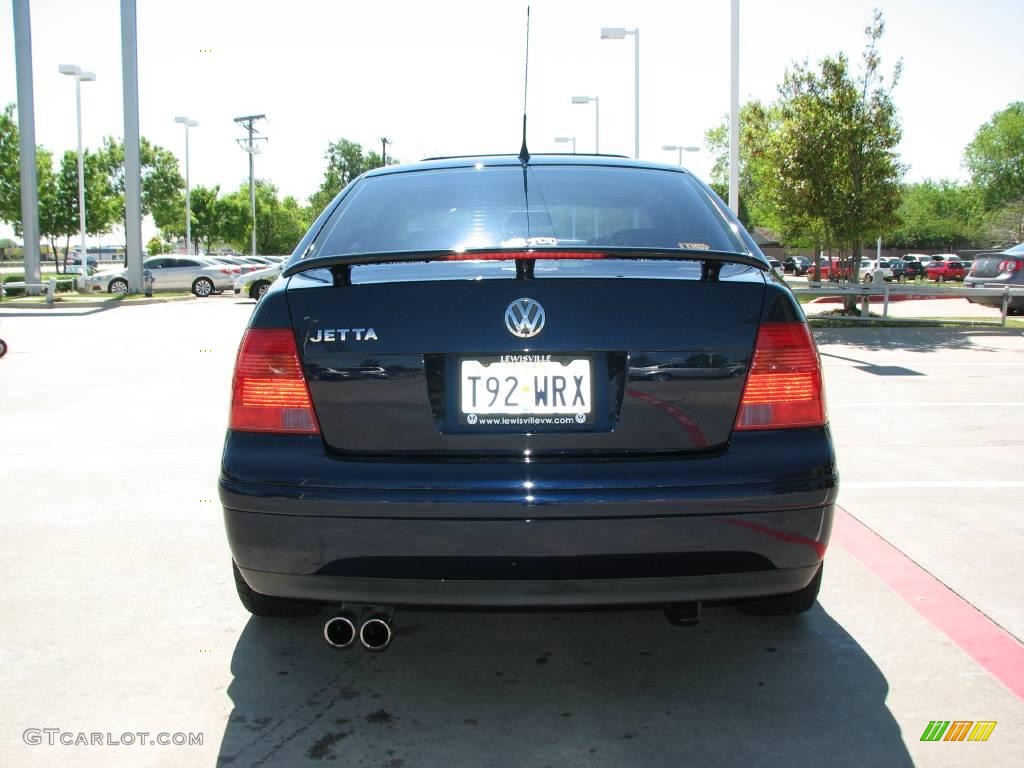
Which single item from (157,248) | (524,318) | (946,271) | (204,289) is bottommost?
(204,289)

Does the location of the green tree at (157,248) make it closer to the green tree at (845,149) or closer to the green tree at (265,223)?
the green tree at (265,223)

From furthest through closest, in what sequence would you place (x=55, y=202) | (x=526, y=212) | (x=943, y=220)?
1. (x=943, y=220)
2. (x=55, y=202)
3. (x=526, y=212)

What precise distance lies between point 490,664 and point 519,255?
1383 mm

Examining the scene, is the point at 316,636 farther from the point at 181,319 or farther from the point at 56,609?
the point at 181,319

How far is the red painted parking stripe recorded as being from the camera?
131 inches

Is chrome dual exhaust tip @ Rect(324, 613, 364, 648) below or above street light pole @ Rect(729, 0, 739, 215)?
below

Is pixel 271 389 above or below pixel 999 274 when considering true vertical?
below

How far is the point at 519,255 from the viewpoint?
2920 millimetres

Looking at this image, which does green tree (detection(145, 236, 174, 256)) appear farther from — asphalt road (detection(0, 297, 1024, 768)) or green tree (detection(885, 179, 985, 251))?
asphalt road (detection(0, 297, 1024, 768))

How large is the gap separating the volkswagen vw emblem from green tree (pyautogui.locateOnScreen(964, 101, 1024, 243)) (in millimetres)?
87401

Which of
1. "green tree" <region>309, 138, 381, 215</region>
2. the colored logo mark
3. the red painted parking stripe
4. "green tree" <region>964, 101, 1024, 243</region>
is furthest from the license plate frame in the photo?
"green tree" <region>309, 138, 381, 215</region>

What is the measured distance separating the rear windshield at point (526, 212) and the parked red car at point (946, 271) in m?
61.5

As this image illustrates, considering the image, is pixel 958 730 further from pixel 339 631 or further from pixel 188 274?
pixel 188 274

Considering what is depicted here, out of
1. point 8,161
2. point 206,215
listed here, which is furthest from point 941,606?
point 206,215
